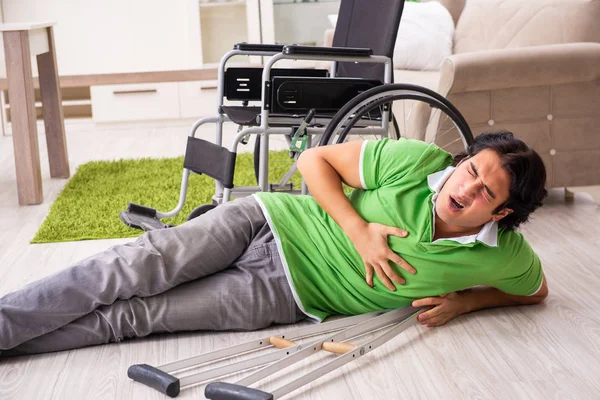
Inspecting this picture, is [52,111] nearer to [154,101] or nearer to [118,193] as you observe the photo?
[118,193]

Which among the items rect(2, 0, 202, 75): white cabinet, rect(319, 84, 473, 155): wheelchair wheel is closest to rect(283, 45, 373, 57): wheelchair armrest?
rect(319, 84, 473, 155): wheelchair wheel

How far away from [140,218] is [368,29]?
3.60ft

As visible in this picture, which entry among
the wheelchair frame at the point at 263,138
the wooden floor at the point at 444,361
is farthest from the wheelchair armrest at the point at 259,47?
the wooden floor at the point at 444,361

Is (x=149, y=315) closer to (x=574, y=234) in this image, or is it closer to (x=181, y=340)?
(x=181, y=340)

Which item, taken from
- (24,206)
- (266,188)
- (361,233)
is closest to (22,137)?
(24,206)

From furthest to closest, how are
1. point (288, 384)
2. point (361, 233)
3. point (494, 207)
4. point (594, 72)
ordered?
point (594, 72) < point (361, 233) < point (494, 207) < point (288, 384)

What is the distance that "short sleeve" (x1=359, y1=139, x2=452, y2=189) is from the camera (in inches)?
73.7

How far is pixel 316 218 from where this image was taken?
1.95m

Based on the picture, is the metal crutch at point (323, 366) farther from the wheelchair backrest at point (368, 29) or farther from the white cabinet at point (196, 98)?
the white cabinet at point (196, 98)

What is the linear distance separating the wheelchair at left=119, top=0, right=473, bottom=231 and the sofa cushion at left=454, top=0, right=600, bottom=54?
0.85m

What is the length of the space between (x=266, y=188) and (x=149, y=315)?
0.76m

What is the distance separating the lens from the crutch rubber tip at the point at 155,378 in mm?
1612

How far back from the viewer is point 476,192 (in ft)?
5.64

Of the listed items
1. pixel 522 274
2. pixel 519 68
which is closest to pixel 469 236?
pixel 522 274
